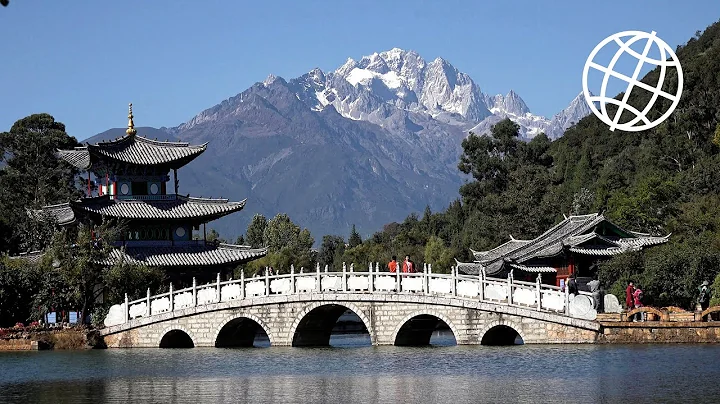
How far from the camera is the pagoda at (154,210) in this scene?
54.6 metres

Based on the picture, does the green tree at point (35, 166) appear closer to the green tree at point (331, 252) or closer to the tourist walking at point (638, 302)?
the green tree at point (331, 252)

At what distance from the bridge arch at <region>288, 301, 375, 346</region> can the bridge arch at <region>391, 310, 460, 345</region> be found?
31.9 inches

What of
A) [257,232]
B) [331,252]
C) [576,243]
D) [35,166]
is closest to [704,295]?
[576,243]

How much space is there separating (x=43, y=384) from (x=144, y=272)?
18.6 m

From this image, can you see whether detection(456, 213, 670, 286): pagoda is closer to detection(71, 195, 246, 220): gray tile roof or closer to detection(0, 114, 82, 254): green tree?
detection(71, 195, 246, 220): gray tile roof

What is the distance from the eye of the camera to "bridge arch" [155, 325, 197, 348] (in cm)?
4250

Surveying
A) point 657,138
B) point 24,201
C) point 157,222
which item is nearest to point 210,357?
point 157,222

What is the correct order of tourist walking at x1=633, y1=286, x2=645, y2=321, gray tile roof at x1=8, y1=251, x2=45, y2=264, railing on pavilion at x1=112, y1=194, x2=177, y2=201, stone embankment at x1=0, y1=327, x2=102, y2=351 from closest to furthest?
tourist walking at x1=633, y1=286, x2=645, y2=321 → stone embankment at x1=0, y1=327, x2=102, y2=351 → gray tile roof at x1=8, y1=251, x2=45, y2=264 → railing on pavilion at x1=112, y1=194, x2=177, y2=201

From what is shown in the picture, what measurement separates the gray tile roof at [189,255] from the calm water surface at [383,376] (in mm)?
14416

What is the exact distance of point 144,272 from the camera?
48.9m

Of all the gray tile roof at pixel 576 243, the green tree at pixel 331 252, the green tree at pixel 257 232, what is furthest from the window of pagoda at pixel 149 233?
the green tree at pixel 257 232

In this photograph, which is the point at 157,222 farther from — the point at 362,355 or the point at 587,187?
the point at 587,187

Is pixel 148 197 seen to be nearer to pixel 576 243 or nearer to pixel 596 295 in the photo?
pixel 576 243

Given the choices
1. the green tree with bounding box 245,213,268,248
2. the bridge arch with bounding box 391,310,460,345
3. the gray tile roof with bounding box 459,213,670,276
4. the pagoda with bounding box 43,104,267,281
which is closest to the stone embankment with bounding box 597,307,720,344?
the bridge arch with bounding box 391,310,460,345
